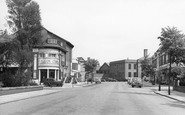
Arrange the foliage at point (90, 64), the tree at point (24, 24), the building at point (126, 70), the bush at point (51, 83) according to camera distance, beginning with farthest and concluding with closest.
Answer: the building at point (126, 70)
the foliage at point (90, 64)
the bush at point (51, 83)
the tree at point (24, 24)

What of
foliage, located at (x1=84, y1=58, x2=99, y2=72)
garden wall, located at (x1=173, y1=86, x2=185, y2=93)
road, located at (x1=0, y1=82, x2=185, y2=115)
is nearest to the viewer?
road, located at (x1=0, y1=82, x2=185, y2=115)

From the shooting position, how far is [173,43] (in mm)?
32312

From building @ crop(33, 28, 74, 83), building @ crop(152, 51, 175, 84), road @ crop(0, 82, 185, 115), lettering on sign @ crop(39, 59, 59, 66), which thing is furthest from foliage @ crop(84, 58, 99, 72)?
road @ crop(0, 82, 185, 115)

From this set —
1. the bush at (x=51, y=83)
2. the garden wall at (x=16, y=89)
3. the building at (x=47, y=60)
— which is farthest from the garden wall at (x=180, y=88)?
the building at (x=47, y=60)

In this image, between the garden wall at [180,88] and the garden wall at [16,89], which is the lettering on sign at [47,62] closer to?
the garden wall at [16,89]

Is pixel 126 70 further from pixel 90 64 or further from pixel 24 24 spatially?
pixel 24 24

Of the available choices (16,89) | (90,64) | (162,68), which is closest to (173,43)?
(16,89)

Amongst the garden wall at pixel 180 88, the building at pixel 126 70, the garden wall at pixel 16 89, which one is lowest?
the garden wall at pixel 180 88

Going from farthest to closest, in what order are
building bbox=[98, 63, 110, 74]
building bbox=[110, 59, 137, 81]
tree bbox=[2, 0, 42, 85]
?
building bbox=[98, 63, 110, 74] → building bbox=[110, 59, 137, 81] → tree bbox=[2, 0, 42, 85]

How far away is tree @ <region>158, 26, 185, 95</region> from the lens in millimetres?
32188

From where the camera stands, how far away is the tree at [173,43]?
32188mm

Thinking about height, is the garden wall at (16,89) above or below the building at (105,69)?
below

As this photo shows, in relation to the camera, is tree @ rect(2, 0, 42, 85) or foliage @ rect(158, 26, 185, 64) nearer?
foliage @ rect(158, 26, 185, 64)

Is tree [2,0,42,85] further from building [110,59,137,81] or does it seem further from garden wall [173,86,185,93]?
building [110,59,137,81]
